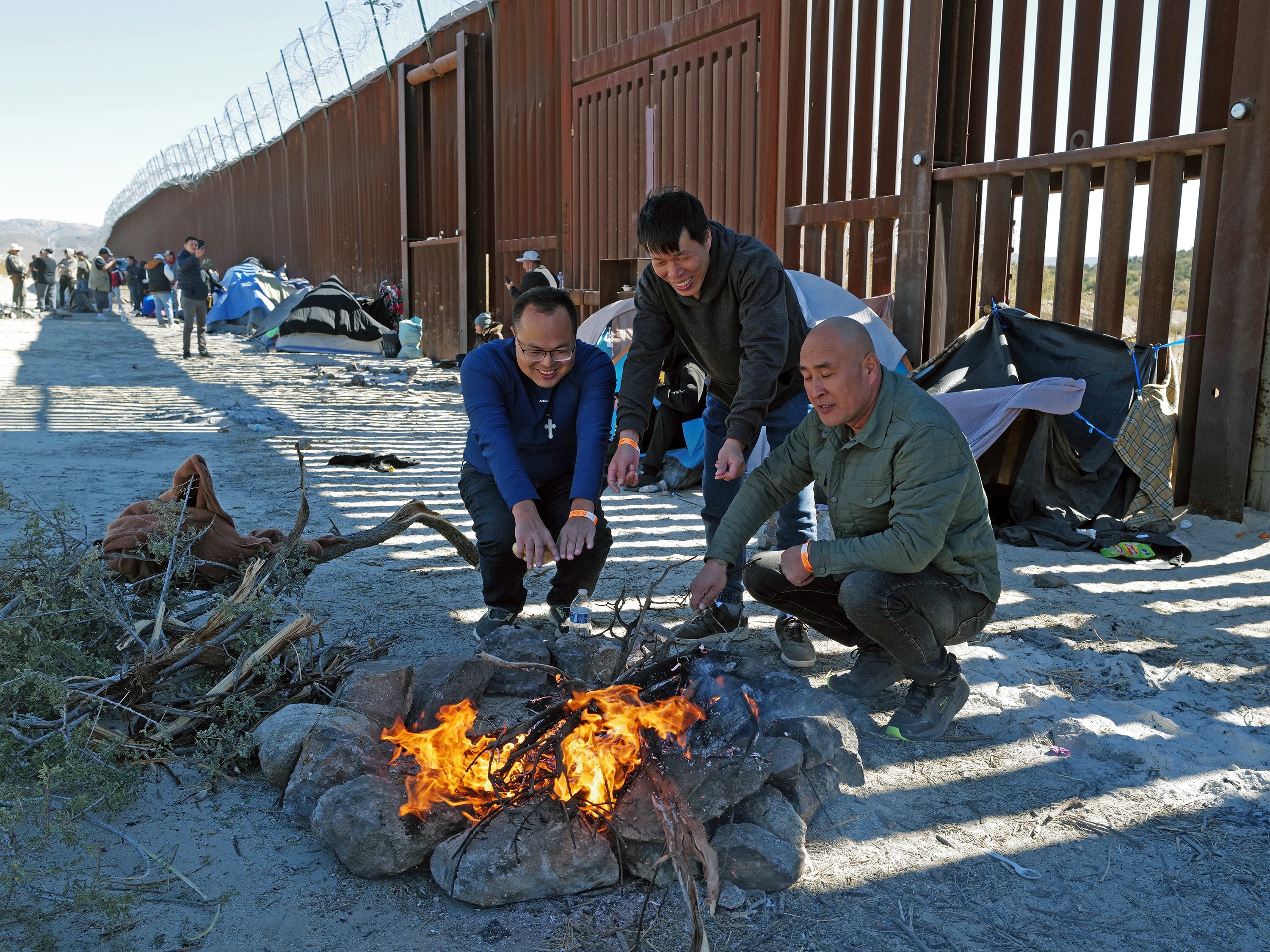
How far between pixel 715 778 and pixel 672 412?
4.65 m

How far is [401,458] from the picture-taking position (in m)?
7.77

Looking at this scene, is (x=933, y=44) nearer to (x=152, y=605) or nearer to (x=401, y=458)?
(x=401, y=458)

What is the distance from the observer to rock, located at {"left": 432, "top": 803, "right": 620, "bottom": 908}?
7.21ft

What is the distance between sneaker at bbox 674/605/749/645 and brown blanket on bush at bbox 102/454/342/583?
157cm

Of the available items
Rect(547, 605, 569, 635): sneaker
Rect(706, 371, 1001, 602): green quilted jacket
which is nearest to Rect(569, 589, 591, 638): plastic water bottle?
Rect(547, 605, 569, 635): sneaker

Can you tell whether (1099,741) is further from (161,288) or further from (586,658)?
(161,288)

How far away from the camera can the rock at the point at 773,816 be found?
2.36 metres

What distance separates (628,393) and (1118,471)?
134 inches

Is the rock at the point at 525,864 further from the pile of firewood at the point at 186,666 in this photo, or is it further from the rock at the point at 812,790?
the pile of firewood at the point at 186,666

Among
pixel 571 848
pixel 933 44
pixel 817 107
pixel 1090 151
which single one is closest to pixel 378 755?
pixel 571 848

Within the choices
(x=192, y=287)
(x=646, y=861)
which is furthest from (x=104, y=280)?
(x=646, y=861)

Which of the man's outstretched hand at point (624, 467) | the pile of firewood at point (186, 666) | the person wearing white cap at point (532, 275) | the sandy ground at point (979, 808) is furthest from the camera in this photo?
the person wearing white cap at point (532, 275)

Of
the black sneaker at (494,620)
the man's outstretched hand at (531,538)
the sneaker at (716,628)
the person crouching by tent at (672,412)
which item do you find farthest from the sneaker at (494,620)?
the person crouching by tent at (672,412)

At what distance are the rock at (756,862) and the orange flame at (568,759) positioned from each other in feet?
0.98
